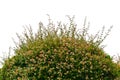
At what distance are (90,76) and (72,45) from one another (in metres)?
0.84

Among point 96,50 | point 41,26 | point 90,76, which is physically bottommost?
point 90,76

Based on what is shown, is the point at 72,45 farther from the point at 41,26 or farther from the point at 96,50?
the point at 41,26

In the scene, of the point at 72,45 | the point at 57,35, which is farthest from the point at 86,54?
the point at 57,35

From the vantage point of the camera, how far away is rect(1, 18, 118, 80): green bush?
378 inches

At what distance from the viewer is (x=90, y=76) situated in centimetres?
968

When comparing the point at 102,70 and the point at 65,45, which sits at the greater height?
the point at 65,45

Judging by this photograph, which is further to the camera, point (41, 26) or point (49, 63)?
point (41, 26)

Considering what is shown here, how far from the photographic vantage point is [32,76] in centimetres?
973

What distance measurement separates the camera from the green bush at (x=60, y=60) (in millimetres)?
9594

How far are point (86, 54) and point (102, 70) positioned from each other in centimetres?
50

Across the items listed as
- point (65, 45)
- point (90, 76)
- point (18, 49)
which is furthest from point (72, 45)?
point (18, 49)

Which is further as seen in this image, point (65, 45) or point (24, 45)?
point (24, 45)

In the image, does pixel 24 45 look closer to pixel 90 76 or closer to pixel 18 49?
pixel 18 49

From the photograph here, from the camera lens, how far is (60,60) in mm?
9703
